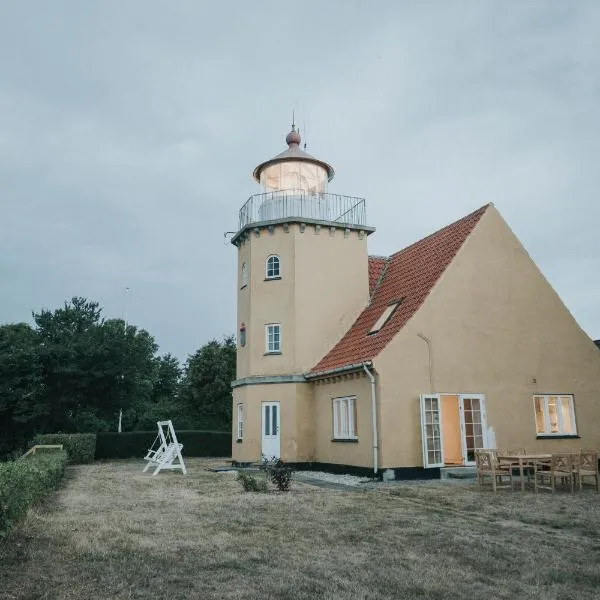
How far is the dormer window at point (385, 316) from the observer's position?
743 inches

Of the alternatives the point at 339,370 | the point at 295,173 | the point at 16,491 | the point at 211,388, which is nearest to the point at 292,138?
the point at 295,173

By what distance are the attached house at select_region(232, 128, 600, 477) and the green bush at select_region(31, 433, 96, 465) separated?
840 cm

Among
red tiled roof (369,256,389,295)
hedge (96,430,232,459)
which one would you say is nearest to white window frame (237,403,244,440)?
red tiled roof (369,256,389,295)

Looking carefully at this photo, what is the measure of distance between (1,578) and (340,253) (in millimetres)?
17185

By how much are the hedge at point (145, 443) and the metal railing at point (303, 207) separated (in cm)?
1386

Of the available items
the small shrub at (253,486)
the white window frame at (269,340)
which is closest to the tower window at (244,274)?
the white window frame at (269,340)

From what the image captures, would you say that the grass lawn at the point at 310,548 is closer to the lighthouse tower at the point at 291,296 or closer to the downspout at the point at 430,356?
the downspout at the point at 430,356

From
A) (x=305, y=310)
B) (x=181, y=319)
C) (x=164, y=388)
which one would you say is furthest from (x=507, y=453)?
(x=181, y=319)

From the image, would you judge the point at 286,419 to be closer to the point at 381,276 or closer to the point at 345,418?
the point at 345,418

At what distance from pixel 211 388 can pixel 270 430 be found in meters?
23.4

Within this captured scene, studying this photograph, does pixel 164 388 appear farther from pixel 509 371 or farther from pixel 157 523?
pixel 157 523

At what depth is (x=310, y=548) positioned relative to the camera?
24.0ft

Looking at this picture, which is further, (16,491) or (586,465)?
(586,465)

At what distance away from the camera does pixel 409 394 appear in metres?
16.5
